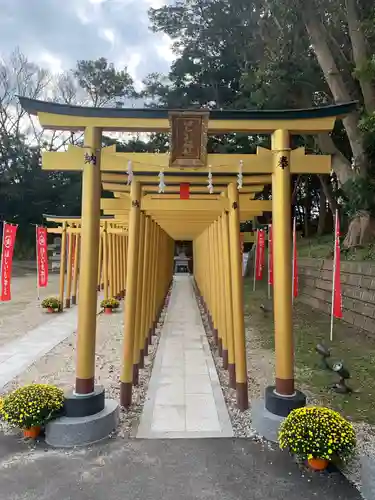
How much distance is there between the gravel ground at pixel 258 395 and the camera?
12.7ft

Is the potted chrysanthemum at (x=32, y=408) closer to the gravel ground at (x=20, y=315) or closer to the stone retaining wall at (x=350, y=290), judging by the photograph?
the gravel ground at (x=20, y=315)

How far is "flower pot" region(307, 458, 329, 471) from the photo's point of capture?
11.3 feet

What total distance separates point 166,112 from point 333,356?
6.16 metres

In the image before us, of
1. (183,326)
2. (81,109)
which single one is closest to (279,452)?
(81,109)

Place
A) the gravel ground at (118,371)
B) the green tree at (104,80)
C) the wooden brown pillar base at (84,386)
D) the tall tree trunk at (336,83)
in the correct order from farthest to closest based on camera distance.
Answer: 1. the green tree at (104,80)
2. the tall tree trunk at (336,83)
3. the gravel ground at (118,371)
4. the wooden brown pillar base at (84,386)

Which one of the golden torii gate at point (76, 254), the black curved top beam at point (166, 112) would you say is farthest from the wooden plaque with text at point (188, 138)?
the golden torii gate at point (76, 254)

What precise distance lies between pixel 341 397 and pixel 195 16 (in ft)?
60.5

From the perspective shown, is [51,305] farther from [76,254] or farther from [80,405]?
[80,405]

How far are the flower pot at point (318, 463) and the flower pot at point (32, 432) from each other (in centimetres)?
272

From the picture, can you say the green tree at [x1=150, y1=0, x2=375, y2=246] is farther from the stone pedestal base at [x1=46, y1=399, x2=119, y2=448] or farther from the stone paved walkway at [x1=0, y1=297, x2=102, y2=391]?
the stone pedestal base at [x1=46, y1=399, x2=119, y2=448]

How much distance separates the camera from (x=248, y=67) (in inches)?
704

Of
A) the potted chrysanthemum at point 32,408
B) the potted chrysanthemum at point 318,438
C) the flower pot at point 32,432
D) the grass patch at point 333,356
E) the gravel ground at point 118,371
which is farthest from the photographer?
the grass patch at point 333,356

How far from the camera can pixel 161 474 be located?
344 centimetres

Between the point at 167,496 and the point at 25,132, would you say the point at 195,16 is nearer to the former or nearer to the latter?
the point at 167,496
